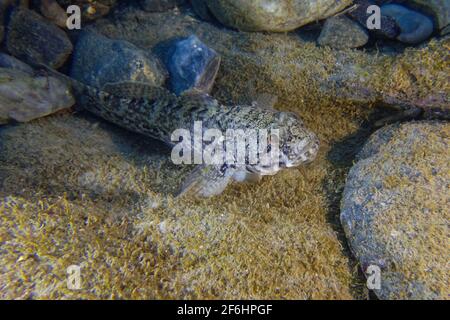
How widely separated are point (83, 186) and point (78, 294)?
1.71m

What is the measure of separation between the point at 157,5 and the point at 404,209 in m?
5.78

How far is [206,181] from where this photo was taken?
154 inches

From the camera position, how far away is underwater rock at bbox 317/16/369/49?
531 cm

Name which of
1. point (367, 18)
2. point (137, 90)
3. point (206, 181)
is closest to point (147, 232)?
point (206, 181)

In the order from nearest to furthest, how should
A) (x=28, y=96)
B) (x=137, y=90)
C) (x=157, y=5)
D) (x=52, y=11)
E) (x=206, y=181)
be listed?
(x=206, y=181) → (x=28, y=96) → (x=137, y=90) → (x=52, y=11) → (x=157, y=5)

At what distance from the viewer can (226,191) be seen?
4008 mm

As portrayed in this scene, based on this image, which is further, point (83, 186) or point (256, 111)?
point (256, 111)

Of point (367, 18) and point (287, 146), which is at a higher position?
point (367, 18)

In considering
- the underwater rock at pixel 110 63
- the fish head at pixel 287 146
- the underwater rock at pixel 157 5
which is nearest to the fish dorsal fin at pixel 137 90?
the underwater rock at pixel 110 63

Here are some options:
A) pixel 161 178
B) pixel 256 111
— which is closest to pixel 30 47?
pixel 161 178

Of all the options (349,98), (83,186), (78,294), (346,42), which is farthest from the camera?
(346,42)

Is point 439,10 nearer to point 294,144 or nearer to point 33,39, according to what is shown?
point 294,144

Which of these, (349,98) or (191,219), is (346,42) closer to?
(349,98)

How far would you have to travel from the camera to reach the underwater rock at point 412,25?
199 inches
